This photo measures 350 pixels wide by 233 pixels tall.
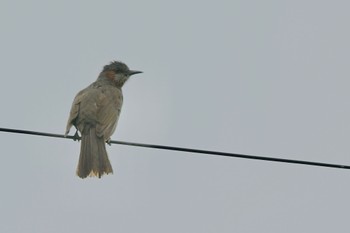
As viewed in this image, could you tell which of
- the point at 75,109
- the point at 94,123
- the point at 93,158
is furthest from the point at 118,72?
the point at 93,158

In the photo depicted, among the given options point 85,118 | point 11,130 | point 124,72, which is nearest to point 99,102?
point 85,118

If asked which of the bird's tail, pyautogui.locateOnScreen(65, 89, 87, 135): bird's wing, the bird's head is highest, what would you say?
the bird's head

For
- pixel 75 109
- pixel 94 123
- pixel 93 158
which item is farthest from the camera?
pixel 75 109

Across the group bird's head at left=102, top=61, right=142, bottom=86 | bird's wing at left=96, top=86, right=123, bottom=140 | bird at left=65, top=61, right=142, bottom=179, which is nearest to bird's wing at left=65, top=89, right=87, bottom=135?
bird at left=65, top=61, right=142, bottom=179

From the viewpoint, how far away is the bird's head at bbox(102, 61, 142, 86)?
15125 mm

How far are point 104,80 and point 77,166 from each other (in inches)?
135

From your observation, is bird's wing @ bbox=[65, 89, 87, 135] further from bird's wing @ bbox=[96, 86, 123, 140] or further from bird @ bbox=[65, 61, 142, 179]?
bird's wing @ bbox=[96, 86, 123, 140]

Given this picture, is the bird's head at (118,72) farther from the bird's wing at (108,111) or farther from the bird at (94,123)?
the bird's wing at (108,111)

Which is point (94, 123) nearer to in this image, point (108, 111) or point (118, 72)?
point (108, 111)

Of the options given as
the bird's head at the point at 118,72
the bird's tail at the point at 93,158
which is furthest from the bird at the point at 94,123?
the bird's head at the point at 118,72

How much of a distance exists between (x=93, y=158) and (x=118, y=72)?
382cm

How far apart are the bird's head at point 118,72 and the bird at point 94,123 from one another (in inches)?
43.3

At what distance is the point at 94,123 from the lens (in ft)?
40.2

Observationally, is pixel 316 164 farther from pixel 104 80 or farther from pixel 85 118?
pixel 104 80
